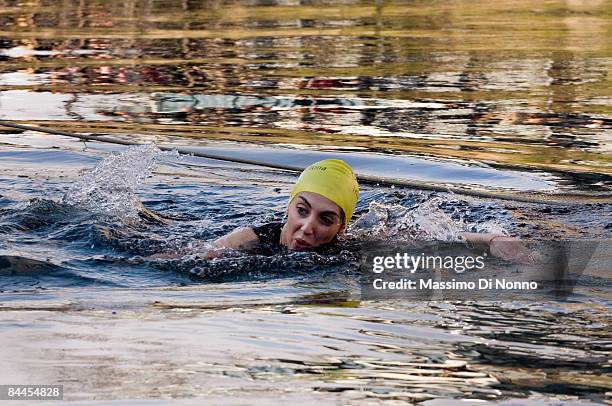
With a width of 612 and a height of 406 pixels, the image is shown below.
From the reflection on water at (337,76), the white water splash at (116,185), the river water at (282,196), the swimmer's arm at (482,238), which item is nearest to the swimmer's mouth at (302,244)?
the river water at (282,196)

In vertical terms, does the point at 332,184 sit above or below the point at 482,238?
above

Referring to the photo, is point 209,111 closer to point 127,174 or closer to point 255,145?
point 255,145

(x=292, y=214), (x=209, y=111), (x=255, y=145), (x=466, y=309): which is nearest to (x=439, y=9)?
(x=209, y=111)

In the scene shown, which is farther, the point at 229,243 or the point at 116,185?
the point at 116,185

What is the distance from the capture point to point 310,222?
771 centimetres

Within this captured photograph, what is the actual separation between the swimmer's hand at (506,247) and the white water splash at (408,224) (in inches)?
8.1

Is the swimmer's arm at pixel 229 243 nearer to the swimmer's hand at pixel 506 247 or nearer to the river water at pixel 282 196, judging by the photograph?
the river water at pixel 282 196

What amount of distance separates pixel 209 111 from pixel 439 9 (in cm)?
1148

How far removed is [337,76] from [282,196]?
20.6 ft

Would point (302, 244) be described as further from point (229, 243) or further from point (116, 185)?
point (116, 185)

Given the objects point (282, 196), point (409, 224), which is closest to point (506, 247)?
point (409, 224)

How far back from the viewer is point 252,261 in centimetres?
741

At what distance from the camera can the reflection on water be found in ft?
39.7

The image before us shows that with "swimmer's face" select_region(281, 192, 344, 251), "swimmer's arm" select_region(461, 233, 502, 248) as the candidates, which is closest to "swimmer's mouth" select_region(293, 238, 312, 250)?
"swimmer's face" select_region(281, 192, 344, 251)
